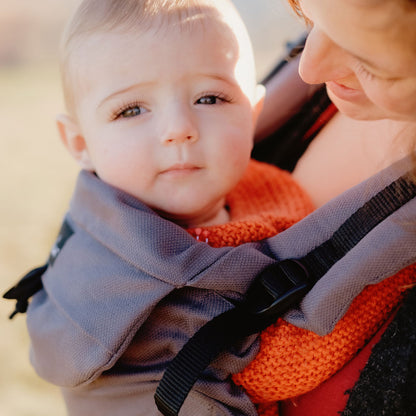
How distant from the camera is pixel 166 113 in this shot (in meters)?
1.41

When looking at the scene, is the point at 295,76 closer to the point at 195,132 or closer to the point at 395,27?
the point at 195,132

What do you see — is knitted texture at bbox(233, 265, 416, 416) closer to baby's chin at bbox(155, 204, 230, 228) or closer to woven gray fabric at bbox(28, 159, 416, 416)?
woven gray fabric at bbox(28, 159, 416, 416)

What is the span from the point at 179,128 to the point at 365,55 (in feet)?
1.56

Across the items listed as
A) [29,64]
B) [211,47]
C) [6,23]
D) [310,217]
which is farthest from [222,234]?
[6,23]

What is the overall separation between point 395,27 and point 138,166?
686mm

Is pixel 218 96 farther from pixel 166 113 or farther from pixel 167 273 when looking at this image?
pixel 167 273

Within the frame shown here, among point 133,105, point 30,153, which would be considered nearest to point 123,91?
point 133,105

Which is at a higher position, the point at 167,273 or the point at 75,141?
the point at 167,273

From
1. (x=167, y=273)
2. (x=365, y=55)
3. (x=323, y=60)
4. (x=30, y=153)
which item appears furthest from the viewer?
(x=30, y=153)

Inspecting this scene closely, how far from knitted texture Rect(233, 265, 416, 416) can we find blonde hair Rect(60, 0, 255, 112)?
764 millimetres

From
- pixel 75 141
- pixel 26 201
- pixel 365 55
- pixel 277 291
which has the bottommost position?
pixel 26 201

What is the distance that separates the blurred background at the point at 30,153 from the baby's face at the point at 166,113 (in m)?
0.26

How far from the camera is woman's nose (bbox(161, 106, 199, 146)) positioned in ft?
4.53

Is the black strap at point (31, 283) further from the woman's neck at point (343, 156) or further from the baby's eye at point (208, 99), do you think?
the woman's neck at point (343, 156)
